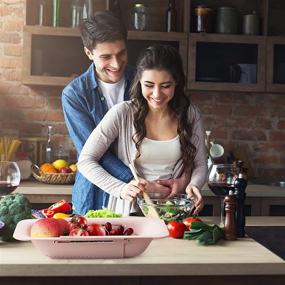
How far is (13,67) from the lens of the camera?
429 centimetres

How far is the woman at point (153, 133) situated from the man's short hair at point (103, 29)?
204 mm

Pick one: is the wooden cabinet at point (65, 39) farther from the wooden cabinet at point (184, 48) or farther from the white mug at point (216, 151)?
the white mug at point (216, 151)

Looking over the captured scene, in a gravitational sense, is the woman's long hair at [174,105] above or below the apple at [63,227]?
above

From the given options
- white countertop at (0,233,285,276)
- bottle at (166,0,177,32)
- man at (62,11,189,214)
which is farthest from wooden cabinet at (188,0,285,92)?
white countertop at (0,233,285,276)

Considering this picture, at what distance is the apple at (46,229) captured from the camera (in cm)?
169

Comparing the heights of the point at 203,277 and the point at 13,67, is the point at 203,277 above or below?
below

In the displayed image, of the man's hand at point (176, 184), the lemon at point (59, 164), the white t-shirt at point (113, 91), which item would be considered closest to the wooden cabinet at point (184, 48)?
the lemon at point (59, 164)

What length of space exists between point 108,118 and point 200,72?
1930 millimetres

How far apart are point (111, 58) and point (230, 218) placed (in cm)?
101

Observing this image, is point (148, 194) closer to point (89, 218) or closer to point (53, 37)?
point (89, 218)

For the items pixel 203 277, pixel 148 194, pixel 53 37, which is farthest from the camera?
pixel 53 37

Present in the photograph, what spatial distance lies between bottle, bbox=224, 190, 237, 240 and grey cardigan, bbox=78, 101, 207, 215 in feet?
1.32

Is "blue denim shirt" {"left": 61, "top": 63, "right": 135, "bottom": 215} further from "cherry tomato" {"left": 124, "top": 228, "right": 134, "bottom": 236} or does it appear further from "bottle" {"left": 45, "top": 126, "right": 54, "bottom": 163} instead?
"bottle" {"left": 45, "top": 126, "right": 54, "bottom": 163}

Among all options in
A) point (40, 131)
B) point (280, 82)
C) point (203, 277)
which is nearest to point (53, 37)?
point (40, 131)
